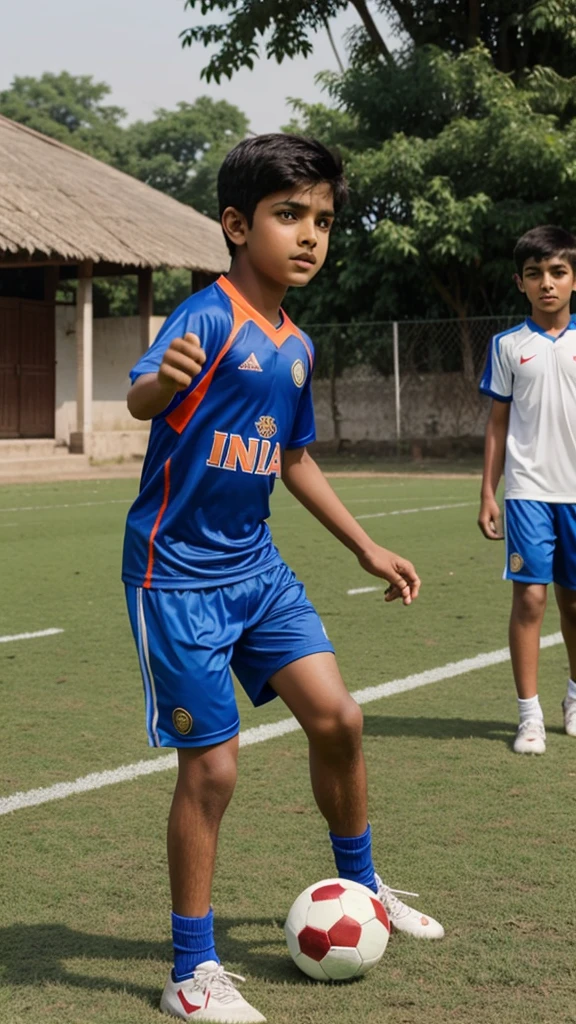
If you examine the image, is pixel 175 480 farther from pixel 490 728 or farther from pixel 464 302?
pixel 464 302

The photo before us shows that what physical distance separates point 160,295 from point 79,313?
29.7 m

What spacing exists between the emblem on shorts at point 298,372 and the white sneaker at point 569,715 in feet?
8.68

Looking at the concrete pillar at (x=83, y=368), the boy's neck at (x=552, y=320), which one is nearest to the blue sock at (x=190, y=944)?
the boy's neck at (x=552, y=320)

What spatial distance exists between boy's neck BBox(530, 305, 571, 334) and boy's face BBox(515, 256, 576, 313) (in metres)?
0.04

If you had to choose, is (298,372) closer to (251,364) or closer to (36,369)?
(251,364)

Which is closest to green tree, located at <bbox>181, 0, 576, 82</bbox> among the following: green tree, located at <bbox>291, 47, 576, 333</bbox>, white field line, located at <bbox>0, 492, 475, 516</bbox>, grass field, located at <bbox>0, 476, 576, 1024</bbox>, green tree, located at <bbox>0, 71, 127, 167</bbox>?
green tree, located at <bbox>291, 47, 576, 333</bbox>

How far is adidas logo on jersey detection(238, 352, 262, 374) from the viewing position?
9.68 ft

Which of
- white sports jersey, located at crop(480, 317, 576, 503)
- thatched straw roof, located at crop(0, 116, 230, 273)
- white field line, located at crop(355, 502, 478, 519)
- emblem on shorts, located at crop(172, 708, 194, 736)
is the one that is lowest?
white field line, located at crop(355, 502, 478, 519)

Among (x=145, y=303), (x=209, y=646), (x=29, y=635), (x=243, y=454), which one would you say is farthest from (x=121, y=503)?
(x=209, y=646)

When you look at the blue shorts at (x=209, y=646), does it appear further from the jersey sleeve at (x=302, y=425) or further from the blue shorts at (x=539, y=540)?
the blue shorts at (x=539, y=540)

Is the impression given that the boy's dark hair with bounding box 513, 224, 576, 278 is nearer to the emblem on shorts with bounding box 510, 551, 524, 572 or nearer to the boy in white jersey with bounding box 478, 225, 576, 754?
the boy in white jersey with bounding box 478, 225, 576, 754

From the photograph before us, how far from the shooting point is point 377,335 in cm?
2436

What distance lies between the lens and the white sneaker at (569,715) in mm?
5301

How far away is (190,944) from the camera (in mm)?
2840
